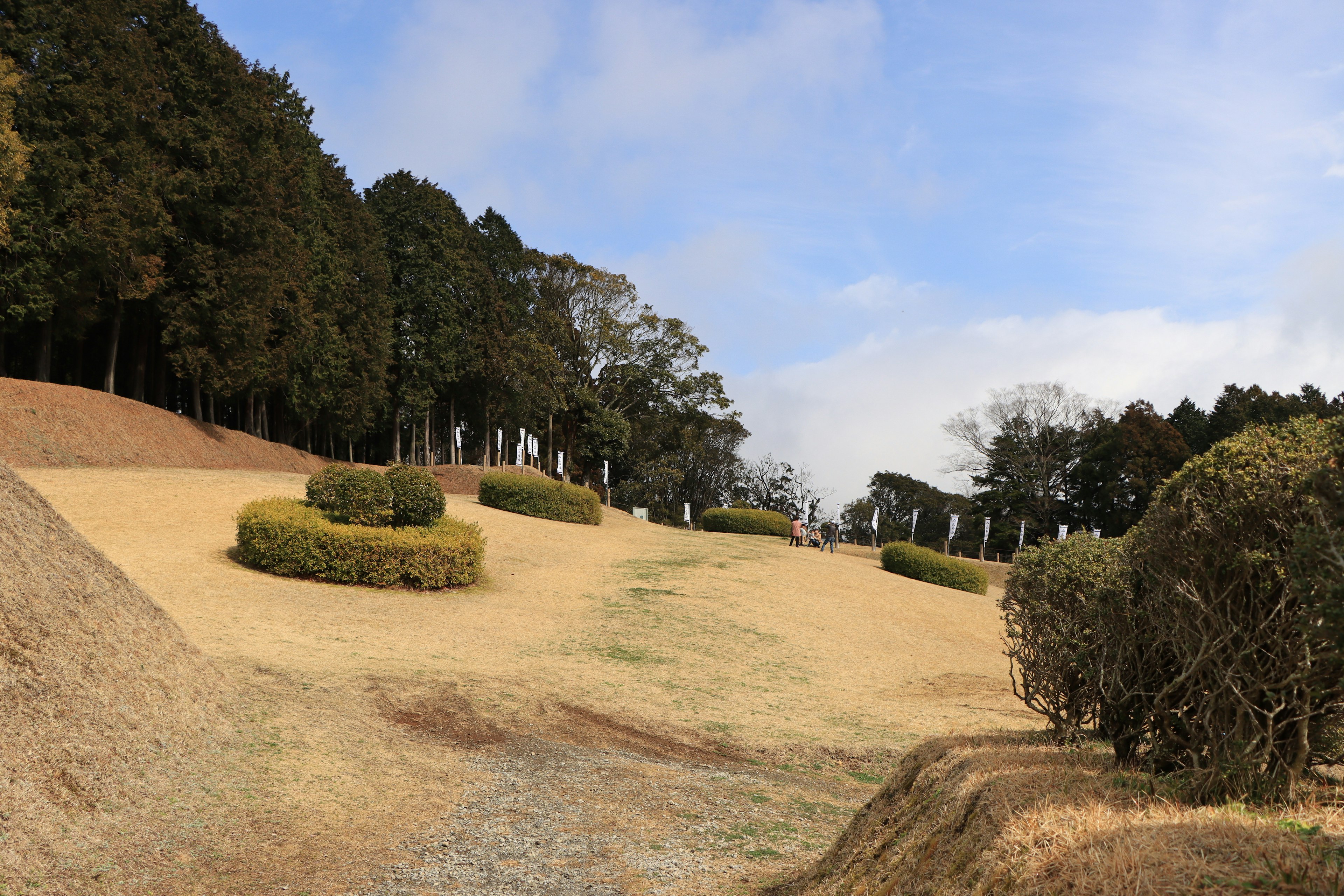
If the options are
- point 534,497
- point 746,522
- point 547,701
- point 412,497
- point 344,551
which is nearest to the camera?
point 547,701

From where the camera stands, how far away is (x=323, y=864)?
4.54 m

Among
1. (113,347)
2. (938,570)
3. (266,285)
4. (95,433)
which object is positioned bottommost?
(938,570)

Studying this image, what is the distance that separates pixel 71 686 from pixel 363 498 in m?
8.73

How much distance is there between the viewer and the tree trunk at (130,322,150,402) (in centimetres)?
2709

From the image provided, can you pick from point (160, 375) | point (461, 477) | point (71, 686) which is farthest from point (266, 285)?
point (71, 686)

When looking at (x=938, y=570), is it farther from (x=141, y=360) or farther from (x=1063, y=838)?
(x=141, y=360)

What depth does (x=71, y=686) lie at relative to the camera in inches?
208

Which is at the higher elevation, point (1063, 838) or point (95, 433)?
point (95, 433)

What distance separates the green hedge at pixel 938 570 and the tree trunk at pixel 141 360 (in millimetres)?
24460

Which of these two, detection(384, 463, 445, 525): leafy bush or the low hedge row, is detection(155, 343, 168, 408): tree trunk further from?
detection(384, 463, 445, 525): leafy bush

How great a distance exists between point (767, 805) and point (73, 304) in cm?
2591

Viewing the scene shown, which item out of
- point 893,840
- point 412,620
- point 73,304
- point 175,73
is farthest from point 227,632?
point 175,73

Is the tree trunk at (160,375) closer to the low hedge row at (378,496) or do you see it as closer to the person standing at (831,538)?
the low hedge row at (378,496)

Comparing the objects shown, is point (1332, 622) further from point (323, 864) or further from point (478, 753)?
point (478, 753)
